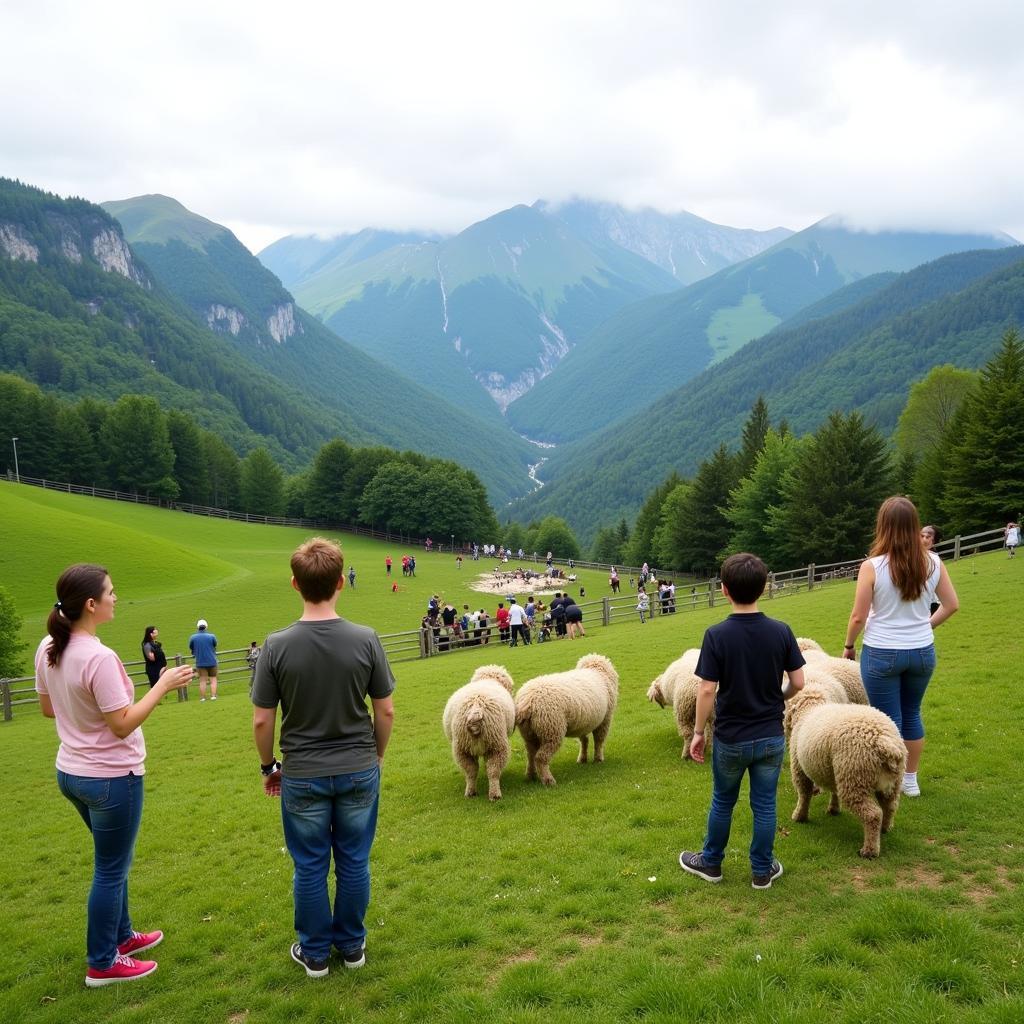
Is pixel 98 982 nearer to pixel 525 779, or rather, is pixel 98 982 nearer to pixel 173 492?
pixel 525 779

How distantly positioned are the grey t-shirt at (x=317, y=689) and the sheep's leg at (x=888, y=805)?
15.6 ft

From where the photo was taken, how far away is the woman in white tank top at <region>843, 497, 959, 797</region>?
20.4 feet

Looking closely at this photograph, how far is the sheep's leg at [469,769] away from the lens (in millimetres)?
8906

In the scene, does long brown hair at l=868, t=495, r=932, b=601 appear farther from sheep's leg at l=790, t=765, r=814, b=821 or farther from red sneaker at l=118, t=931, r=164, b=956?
red sneaker at l=118, t=931, r=164, b=956

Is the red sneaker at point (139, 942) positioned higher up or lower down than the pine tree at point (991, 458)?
lower down

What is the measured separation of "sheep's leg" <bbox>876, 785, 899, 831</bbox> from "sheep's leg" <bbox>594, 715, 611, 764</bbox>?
161 inches

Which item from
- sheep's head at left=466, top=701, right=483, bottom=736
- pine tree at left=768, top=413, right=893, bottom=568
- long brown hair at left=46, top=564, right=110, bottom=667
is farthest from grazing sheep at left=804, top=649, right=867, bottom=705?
pine tree at left=768, top=413, right=893, bottom=568

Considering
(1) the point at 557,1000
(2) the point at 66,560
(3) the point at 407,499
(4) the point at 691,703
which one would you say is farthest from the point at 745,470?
(1) the point at 557,1000

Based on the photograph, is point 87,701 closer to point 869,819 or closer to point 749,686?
point 749,686

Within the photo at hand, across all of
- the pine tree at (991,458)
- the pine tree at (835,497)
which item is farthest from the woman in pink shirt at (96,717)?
the pine tree at (835,497)

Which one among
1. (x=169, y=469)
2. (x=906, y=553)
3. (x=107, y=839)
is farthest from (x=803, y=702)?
(x=169, y=469)

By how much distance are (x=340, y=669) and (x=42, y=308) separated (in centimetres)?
23080

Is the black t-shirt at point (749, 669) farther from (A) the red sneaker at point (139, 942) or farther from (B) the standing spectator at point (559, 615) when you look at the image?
(B) the standing spectator at point (559, 615)

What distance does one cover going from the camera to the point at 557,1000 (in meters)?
4.57
